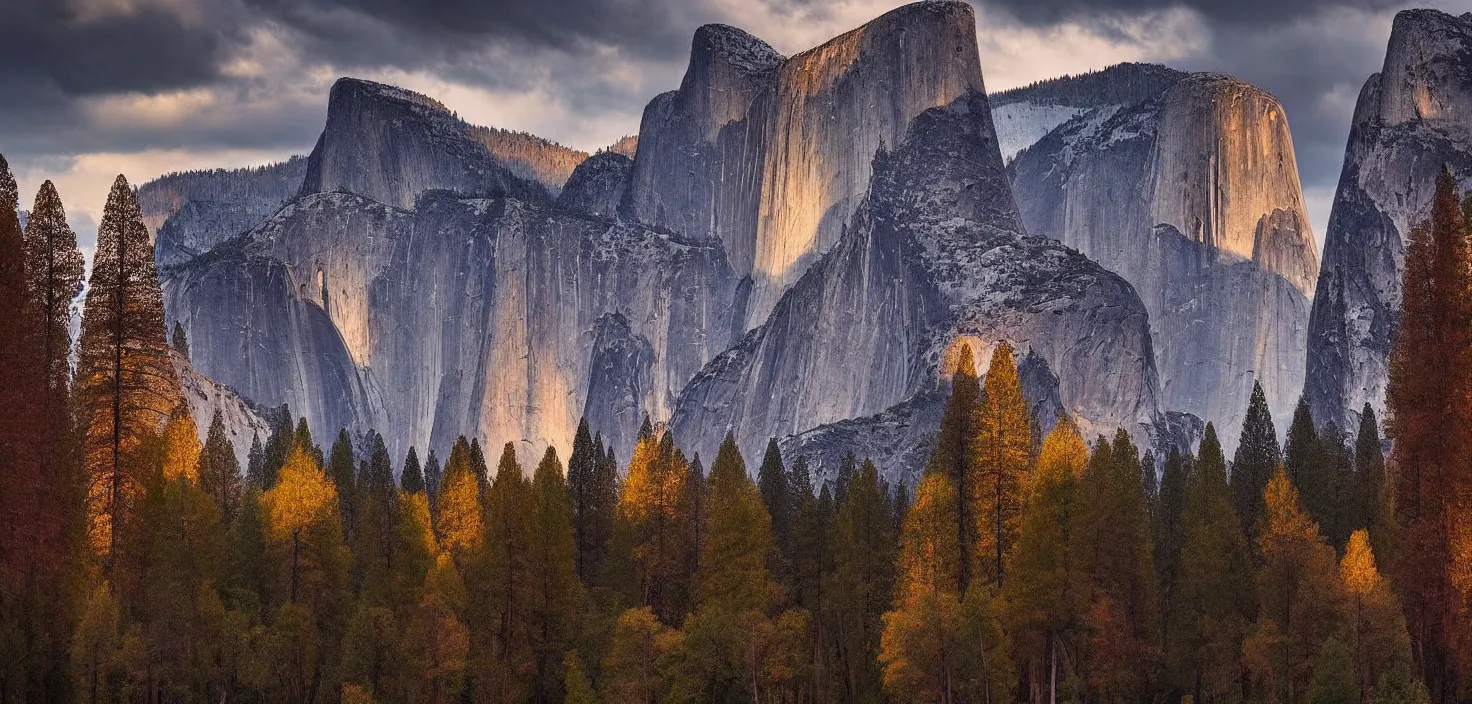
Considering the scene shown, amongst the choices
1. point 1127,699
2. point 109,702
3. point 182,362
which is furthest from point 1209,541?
point 182,362

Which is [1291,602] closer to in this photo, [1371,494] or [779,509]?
[1371,494]

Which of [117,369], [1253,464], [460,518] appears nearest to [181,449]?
[460,518]

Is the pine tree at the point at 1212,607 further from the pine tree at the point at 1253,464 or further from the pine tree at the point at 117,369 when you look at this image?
the pine tree at the point at 117,369

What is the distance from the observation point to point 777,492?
102750 millimetres

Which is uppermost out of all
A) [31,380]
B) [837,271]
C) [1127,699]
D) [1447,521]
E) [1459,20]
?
[1459,20]

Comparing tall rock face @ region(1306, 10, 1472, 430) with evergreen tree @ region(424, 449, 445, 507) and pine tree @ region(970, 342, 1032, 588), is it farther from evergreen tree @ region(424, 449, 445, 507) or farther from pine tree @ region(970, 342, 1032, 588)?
pine tree @ region(970, 342, 1032, 588)

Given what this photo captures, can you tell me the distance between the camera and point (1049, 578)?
69062 millimetres

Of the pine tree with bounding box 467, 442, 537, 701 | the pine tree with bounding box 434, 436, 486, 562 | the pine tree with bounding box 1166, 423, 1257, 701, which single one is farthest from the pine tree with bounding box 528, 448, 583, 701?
the pine tree with bounding box 1166, 423, 1257, 701

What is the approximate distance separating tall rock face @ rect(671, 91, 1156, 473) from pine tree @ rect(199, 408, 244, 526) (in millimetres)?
61858

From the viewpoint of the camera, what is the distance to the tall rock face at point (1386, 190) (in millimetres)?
163875

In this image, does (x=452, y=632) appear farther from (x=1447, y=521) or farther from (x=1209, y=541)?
(x=1447, y=521)

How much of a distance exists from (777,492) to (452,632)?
3158cm

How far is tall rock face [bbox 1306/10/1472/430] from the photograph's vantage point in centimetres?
16388

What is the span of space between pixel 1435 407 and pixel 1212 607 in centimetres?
2802
